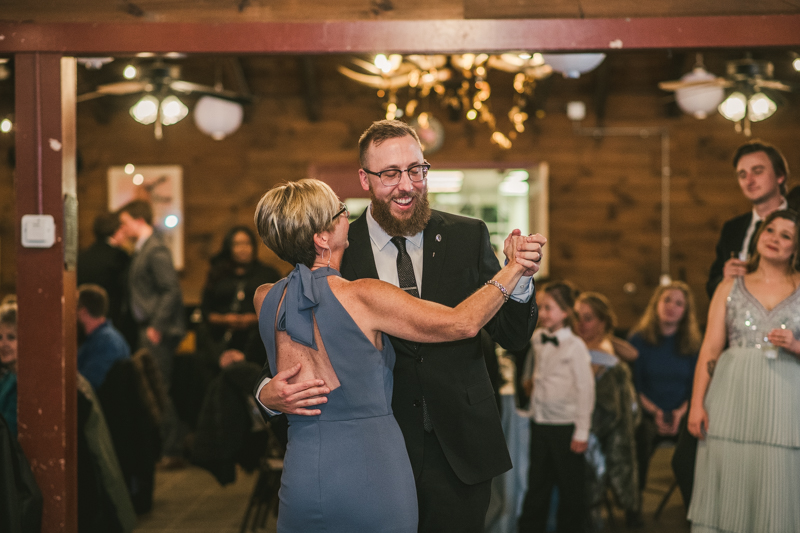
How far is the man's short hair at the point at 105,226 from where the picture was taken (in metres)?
5.60

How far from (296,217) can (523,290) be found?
2.16 ft

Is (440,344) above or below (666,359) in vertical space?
above

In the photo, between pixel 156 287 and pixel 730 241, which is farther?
pixel 156 287

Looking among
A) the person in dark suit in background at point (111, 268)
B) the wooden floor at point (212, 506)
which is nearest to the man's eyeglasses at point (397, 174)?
the wooden floor at point (212, 506)

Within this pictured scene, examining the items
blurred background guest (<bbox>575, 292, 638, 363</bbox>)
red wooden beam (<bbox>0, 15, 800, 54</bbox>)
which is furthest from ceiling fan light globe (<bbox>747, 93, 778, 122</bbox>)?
red wooden beam (<bbox>0, 15, 800, 54</bbox>)

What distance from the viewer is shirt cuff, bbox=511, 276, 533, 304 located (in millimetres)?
2123

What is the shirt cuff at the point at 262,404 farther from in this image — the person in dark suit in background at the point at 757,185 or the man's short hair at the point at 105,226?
the man's short hair at the point at 105,226

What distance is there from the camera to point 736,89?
18.0 feet

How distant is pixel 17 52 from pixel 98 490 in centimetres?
192

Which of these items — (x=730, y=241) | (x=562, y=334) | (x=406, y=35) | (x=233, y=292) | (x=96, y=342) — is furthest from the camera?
(x=233, y=292)

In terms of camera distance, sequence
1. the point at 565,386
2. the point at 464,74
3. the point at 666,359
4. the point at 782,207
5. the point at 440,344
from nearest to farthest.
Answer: the point at 440,344 < the point at 782,207 < the point at 565,386 < the point at 666,359 < the point at 464,74

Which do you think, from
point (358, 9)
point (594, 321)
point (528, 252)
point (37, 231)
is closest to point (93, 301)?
point (37, 231)

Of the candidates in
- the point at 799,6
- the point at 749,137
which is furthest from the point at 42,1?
the point at 749,137

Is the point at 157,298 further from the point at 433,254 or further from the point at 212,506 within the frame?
the point at 433,254
